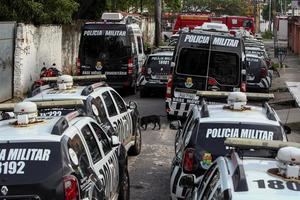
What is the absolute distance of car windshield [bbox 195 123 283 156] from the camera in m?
7.69

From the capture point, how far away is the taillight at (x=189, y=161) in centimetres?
766

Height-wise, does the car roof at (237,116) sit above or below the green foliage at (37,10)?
below

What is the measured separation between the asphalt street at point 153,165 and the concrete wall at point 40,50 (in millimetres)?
6036

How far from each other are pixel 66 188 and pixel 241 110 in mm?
3556

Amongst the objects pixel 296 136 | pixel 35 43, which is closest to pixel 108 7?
pixel 35 43

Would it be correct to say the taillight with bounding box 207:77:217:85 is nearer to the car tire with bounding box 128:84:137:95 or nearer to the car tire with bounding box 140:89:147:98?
the car tire with bounding box 140:89:147:98

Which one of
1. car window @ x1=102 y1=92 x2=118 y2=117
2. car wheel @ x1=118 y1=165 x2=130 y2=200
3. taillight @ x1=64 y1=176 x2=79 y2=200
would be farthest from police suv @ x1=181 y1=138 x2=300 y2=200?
car window @ x1=102 y1=92 x2=118 y2=117

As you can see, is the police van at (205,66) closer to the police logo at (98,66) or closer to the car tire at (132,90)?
the police logo at (98,66)

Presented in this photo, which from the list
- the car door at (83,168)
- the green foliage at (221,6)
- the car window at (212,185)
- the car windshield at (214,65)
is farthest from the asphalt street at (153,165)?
the green foliage at (221,6)

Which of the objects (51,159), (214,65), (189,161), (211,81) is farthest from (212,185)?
(214,65)

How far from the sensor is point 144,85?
870 inches

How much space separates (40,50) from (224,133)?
57.7ft

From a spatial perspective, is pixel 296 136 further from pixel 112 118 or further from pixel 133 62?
pixel 133 62

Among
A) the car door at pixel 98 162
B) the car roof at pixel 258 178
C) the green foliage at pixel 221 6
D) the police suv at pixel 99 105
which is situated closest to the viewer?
the car roof at pixel 258 178
